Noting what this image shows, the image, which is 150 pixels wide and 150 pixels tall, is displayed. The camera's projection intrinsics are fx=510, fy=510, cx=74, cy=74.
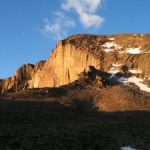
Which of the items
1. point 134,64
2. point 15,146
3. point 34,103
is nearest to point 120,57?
point 134,64

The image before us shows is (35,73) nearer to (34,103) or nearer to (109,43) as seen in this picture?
(109,43)

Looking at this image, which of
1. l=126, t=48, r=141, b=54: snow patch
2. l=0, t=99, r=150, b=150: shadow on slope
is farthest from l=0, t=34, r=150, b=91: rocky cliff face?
l=0, t=99, r=150, b=150: shadow on slope

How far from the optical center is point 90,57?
111125 mm

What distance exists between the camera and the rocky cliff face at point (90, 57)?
350 ft

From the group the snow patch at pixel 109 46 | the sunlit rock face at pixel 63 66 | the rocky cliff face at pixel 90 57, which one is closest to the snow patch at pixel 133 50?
the rocky cliff face at pixel 90 57

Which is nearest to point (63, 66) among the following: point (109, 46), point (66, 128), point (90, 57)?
point (90, 57)

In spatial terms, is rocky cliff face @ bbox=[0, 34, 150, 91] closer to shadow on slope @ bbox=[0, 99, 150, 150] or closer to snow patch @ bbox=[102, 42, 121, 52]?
snow patch @ bbox=[102, 42, 121, 52]

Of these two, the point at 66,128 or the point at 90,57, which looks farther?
the point at 90,57

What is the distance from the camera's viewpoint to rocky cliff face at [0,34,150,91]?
10681 centimetres

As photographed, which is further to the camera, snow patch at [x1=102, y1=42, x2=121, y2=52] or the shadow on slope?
snow patch at [x1=102, y1=42, x2=121, y2=52]

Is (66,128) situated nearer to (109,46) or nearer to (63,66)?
(109,46)

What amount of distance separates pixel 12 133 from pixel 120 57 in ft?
228

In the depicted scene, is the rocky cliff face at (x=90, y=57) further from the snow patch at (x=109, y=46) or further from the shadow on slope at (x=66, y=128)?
the shadow on slope at (x=66, y=128)

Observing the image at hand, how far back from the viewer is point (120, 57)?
109 metres
